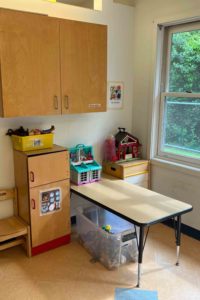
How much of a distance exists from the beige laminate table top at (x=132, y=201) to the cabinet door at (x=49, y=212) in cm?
15

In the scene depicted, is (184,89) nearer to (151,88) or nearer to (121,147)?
(151,88)

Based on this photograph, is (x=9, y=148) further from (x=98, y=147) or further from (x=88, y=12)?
(x=88, y=12)

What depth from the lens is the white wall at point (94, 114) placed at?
2.65 metres

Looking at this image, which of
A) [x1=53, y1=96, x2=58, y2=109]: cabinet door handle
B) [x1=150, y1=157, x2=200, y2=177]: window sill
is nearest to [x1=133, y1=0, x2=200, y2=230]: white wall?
[x1=150, y1=157, x2=200, y2=177]: window sill

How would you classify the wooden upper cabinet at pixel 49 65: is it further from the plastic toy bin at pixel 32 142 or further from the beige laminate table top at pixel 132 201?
the beige laminate table top at pixel 132 201

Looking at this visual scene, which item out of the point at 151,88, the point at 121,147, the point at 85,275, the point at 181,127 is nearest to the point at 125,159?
the point at 121,147

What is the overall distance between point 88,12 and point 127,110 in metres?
1.14

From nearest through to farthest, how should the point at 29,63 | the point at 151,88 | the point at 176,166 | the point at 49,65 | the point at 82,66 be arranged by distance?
the point at 29,63
the point at 49,65
the point at 82,66
the point at 176,166
the point at 151,88

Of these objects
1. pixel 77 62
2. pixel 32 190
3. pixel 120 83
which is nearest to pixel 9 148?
pixel 32 190

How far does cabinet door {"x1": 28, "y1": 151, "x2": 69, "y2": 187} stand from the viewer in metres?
2.46

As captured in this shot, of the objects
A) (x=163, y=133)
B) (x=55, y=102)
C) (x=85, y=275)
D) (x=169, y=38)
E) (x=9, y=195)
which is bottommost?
(x=85, y=275)

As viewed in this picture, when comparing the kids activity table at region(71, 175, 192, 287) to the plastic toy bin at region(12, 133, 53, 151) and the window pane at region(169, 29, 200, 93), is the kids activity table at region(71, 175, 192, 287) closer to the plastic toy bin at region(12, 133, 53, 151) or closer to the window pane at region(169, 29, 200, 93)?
the plastic toy bin at region(12, 133, 53, 151)

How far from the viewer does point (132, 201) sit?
2.46m

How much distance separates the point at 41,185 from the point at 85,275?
32.7 inches
